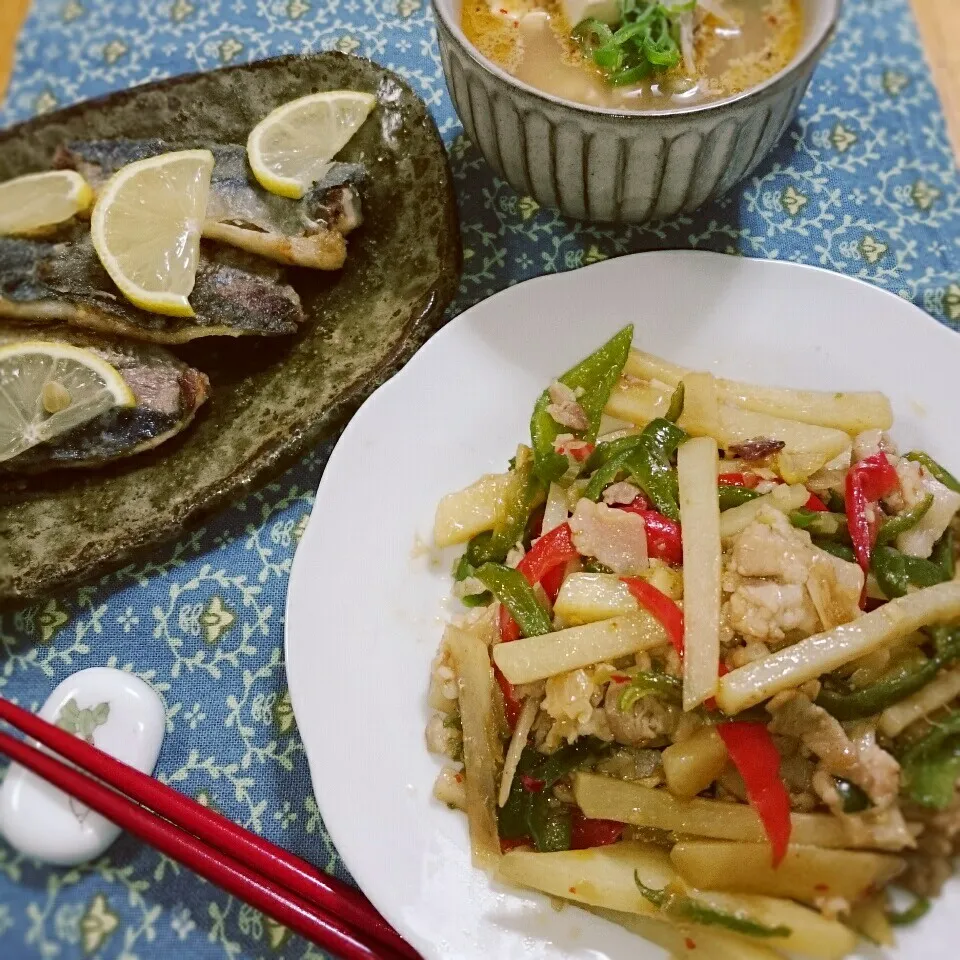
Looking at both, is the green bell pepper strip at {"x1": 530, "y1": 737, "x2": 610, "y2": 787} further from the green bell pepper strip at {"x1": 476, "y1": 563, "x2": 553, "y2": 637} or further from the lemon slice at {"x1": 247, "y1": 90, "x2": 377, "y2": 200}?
the lemon slice at {"x1": 247, "y1": 90, "x2": 377, "y2": 200}

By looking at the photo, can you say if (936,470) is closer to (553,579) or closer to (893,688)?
(893,688)

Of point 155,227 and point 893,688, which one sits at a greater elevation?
point 155,227

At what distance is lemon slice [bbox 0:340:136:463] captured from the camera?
211 cm

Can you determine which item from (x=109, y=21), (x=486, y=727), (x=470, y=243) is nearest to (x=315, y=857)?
(x=486, y=727)

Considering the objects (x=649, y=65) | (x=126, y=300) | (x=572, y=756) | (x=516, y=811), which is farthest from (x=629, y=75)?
(x=516, y=811)

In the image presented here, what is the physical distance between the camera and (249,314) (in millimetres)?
2227

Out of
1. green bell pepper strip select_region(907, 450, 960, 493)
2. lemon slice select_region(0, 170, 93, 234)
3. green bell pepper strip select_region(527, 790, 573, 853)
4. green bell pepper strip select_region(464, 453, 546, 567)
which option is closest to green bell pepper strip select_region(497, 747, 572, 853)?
green bell pepper strip select_region(527, 790, 573, 853)

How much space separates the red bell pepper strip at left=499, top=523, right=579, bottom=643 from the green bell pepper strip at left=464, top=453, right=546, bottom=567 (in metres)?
0.10

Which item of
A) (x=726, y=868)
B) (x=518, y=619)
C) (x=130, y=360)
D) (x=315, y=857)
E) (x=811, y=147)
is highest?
(x=811, y=147)

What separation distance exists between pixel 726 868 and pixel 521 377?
116 cm

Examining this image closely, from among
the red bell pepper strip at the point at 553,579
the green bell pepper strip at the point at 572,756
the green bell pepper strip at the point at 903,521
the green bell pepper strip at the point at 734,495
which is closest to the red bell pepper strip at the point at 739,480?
the green bell pepper strip at the point at 734,495

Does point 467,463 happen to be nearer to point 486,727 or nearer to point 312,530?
point 312,530

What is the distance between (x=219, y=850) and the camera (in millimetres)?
1788

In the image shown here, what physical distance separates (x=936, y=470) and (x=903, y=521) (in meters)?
0.19
